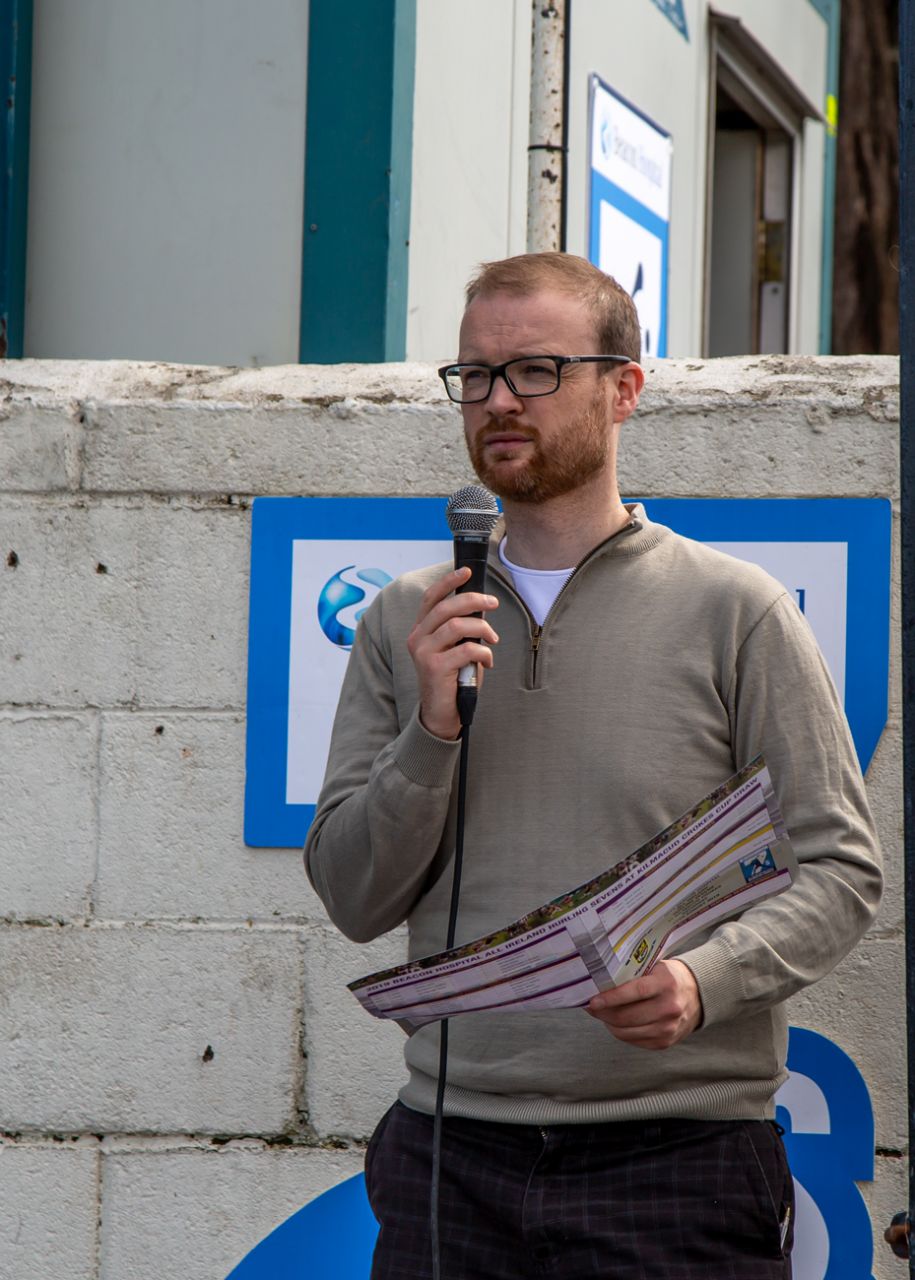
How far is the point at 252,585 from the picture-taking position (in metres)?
3.36

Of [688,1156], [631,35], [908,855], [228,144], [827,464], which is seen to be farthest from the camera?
[631,35]

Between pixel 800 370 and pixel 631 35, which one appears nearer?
pixel 800 370

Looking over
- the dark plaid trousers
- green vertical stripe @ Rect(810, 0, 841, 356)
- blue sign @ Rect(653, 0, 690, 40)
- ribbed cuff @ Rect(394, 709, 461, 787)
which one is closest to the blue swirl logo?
ribbed cuff @ Rect(394, 709, 461, 787)

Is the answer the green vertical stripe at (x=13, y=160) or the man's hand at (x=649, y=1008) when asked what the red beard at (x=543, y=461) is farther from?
the green vertical stripe at (x=13, y=160)

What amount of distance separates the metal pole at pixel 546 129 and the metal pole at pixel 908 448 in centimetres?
271

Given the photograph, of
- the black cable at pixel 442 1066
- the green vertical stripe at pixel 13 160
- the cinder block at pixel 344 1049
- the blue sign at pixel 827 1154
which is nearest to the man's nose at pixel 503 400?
the black cable at pixel 442 1066

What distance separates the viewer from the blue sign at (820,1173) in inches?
120

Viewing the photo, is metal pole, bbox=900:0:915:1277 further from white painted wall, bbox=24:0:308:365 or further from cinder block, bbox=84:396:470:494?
white painted wall, bbox=24:0:308:365

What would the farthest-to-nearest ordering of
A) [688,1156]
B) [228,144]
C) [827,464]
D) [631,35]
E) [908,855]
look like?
[631,35] < [228,144] < [827,464] < [688,1156] < [908,855]

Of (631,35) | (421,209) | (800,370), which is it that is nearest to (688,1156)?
(800,370)

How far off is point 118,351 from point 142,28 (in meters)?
0.78

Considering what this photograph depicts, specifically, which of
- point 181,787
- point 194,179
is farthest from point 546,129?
point 181,787

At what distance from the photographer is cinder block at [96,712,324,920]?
10.9 ft

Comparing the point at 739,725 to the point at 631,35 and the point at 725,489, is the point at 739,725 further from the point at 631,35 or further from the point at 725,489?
the point at 631,35
